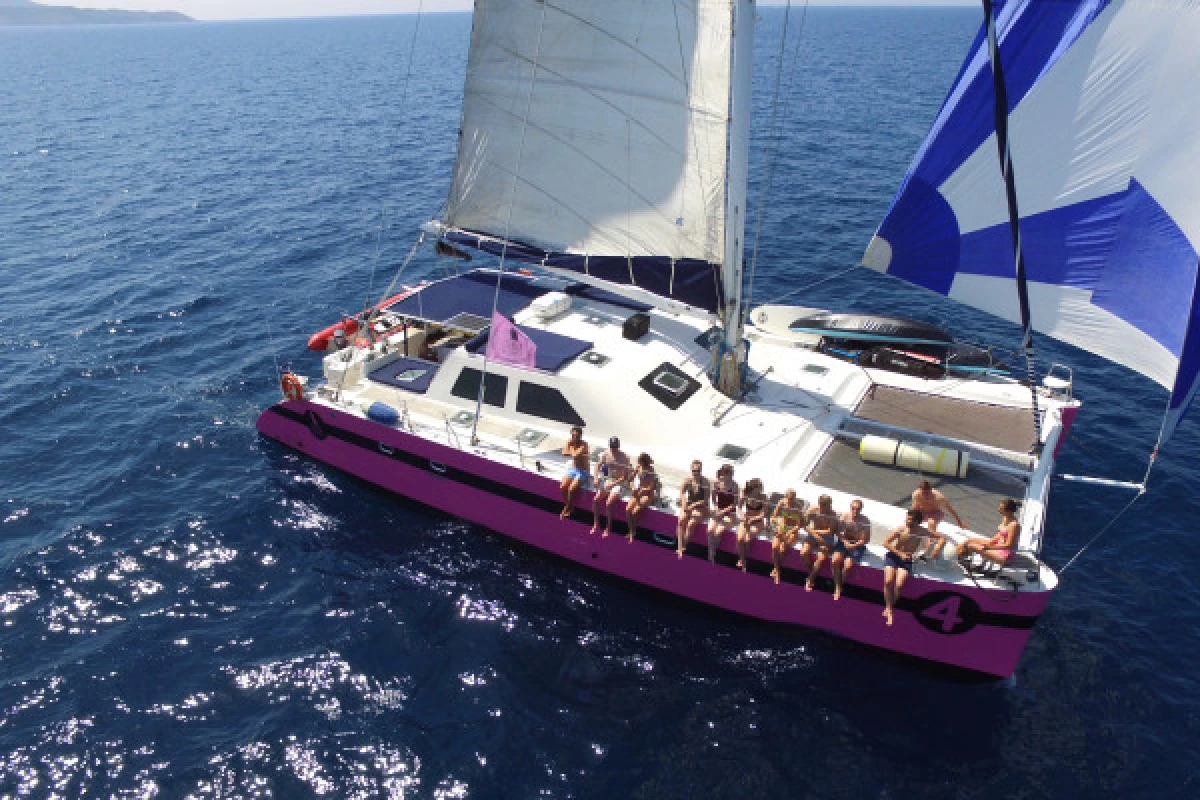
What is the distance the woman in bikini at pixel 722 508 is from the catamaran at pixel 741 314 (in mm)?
245

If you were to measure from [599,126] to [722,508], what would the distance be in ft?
26.7

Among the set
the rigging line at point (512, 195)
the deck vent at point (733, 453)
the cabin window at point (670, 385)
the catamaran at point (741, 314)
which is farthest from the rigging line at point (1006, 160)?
the rigging line at point (512, 195)

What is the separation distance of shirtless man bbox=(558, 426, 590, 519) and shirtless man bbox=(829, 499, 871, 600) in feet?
16.2

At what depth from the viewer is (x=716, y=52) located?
15.0 metres

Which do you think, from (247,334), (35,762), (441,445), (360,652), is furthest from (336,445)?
(247,334)

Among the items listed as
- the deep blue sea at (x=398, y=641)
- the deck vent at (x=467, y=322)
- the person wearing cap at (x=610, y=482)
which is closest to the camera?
the deep blue sea at (x=398, y=641)

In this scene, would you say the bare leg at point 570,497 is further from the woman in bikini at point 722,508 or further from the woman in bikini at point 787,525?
the woman in bikini at point 787,525

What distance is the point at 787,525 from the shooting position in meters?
14.6

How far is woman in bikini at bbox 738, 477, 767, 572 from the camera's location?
14.8m

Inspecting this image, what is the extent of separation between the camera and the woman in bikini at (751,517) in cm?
1477

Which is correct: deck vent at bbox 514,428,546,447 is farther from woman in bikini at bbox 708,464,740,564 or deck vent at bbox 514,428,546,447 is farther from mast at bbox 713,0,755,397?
woman in bikini at bbox 708,464,740,564

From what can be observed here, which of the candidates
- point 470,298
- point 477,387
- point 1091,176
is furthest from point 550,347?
point 1091,176

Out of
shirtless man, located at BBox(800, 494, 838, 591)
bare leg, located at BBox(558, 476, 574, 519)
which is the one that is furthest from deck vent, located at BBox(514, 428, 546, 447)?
shirtless man, located at BBox(800, 494, 838, 591)

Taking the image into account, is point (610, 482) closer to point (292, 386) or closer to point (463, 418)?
point (463, 418)
